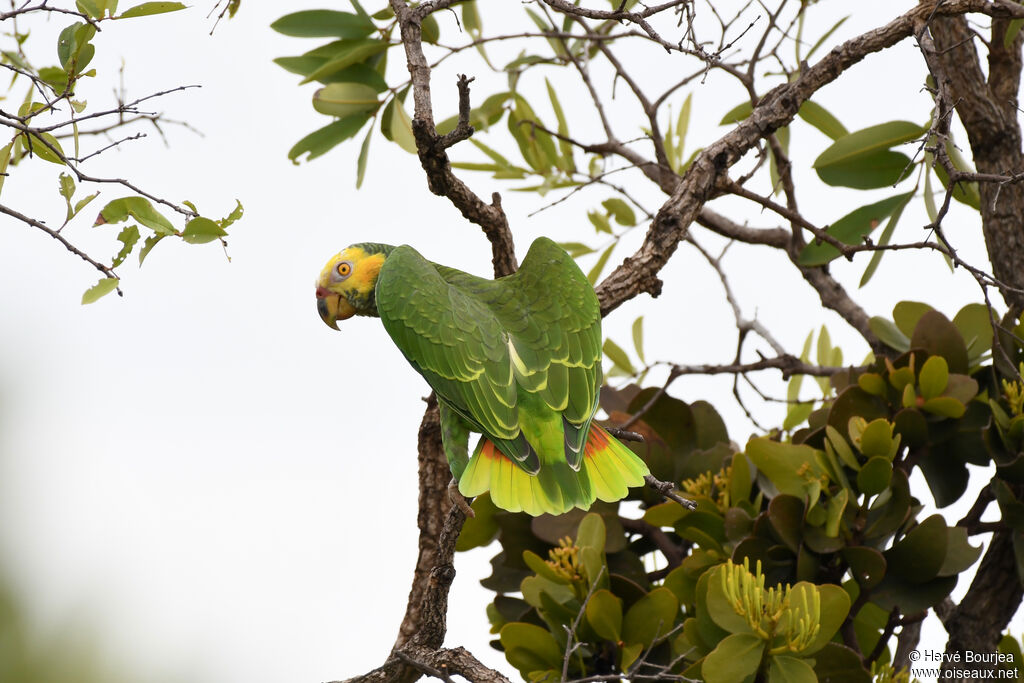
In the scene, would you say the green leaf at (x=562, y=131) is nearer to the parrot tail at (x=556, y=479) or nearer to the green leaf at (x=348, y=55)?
the green leaf at (x=348, y=55)

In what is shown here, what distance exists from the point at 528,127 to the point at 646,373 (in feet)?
1.88

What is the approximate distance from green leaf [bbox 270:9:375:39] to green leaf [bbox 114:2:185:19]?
2.29ft

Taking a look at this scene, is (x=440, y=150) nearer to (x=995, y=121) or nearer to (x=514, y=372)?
(x=514, y=372)

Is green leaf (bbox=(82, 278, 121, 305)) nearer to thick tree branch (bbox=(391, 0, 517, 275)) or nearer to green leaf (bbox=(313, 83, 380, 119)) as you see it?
thick tree branch (bbox=(391, 0, 517, 275))

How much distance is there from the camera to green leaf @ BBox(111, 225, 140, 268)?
112 centimetres

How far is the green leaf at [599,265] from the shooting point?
80.1 inches

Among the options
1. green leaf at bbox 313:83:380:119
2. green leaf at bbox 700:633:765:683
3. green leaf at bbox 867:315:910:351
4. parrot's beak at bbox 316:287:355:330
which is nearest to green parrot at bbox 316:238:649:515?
parrot's beak at bbox 316:287:355:330

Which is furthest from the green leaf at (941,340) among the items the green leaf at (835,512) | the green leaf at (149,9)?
the green leaf at (149,9)

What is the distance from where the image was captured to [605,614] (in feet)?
4.32

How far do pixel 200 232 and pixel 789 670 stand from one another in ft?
2.87

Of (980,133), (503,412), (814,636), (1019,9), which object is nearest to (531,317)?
(503,412)

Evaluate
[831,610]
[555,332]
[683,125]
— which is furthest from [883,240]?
[555,332]

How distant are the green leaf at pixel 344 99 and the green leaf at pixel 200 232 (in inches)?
25.4

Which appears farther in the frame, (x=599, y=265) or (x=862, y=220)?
(x=599, y=265)
